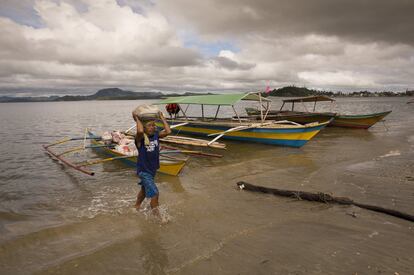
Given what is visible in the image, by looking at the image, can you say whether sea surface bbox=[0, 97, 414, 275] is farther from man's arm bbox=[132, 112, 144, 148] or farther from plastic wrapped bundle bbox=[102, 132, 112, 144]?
plastic wrapped bundle bbox=[102, 132, 112, 144]

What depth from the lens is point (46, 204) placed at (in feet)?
25.0

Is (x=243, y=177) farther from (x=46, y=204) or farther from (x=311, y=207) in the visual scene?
(x=46, y=204)

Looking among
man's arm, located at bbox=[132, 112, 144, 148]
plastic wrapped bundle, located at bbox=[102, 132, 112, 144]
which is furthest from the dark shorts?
plastic wrapped bundle, located at bbox=[102, 132, 112, 144]

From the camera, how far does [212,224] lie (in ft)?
18.7

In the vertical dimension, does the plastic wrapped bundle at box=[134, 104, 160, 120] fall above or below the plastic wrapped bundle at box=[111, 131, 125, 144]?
above

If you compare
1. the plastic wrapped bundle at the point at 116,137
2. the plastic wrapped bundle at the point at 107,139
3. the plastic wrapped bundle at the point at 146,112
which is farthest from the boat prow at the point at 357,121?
the plastic wrapped bundle at the point at 146,112

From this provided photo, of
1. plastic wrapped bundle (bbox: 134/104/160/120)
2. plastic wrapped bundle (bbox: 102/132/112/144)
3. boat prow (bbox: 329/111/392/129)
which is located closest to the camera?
plastic wrapped bundle (bbox: 134/104/160/120)

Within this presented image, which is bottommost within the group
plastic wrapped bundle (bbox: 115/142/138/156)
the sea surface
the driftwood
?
the sea surface

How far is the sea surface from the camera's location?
426 centimetres

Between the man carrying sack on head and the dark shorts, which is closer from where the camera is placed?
the man carrying sack on head

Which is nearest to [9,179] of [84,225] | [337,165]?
[84,225]

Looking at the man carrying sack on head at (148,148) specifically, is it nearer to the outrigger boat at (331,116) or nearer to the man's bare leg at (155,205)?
the man's bare leg at (155,205)

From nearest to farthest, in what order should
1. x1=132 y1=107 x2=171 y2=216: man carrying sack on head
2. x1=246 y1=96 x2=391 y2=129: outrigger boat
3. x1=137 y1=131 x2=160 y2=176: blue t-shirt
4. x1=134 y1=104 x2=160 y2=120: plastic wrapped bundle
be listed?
x1=134 y1=104 x2=160 y2=120: plastic wrapped bundle → x1=132 y1=107 x2=171 y2=216: man carrying sack on head → x1=137 y1=131 x2=160 y2=176: blue t-shirt → x1=246 y1=96 x2=391 y2=129: outrigger boat

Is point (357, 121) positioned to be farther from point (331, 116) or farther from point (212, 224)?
point (212, 224)
